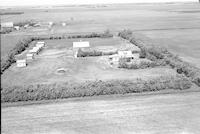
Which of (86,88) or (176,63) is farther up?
(176,63)

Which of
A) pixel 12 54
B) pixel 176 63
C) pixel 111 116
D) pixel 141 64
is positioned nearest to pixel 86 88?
pixel 111 116

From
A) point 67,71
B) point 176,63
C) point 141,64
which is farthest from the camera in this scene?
point 141,64

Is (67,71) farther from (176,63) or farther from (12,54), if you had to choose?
(176,63)

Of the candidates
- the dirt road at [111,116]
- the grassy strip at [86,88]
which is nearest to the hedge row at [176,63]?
the grassy strip at [86,88]

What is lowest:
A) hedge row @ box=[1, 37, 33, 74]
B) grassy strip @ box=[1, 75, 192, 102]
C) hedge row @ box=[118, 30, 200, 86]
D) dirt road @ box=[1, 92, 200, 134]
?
dirt road @ box=[1, 92, 200, 134]

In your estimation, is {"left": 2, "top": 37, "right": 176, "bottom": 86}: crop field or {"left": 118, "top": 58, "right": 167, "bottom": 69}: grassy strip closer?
{"left": 2, "top": 37, "right": 176, "bottom": 86}: crop field

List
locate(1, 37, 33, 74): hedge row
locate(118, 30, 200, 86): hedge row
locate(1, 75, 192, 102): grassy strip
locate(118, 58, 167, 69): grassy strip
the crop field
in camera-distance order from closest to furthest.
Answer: locate(1, 75, 192, 102): grassy strip, locate(118, 30, 200, 86): hedge row, the crop field, locate(118, 58, 167, 69): grassy strip, locate(1, 37, 33, 74): hedge row

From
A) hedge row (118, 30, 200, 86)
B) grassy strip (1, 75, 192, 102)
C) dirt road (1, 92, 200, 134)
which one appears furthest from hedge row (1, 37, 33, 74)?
hedge row (118, 30, 200, 86)

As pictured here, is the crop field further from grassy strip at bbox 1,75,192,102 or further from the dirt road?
the dirt road
